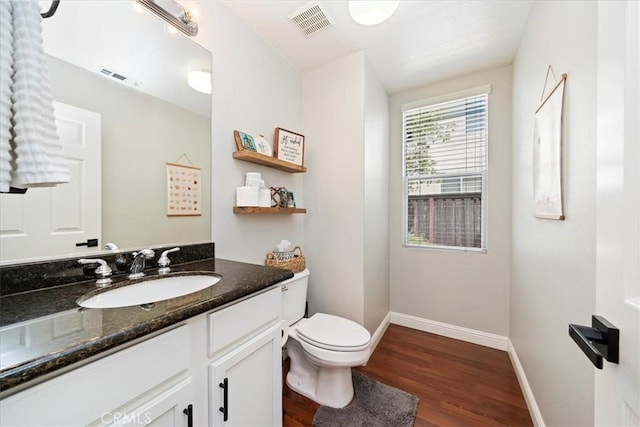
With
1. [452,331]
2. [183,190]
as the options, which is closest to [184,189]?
[183,190]

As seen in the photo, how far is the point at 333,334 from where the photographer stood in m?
1.54

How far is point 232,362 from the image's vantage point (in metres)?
0.88

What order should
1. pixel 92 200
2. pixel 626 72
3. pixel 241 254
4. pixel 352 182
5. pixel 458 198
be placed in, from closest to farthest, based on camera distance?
1. pixel 626 72
2. pixel 92 200
3. pixel 241 254
4. pixel 352 182
5. pixel 458 198

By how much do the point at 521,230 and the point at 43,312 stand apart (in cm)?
242

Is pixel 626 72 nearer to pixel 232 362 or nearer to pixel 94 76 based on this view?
pixel 232 362

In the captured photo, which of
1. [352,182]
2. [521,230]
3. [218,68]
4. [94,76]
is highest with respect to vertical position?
[218,68]

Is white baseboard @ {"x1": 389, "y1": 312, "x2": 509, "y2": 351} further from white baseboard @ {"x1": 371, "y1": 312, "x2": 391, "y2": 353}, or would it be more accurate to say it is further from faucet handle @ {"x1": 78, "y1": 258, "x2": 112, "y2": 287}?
faucet handle @ {"x1": 78, "y1": 258, "x2": 112, "y2": 287}

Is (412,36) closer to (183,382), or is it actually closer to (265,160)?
(265,160)

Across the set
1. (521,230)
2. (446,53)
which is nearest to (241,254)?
(521,230)

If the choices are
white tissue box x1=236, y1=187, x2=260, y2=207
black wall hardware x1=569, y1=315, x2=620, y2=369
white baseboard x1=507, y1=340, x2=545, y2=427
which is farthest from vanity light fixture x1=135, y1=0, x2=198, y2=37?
white baseboard x1=507, y1=340, x2=545, y2=427

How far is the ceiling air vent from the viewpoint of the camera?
4.97 ft

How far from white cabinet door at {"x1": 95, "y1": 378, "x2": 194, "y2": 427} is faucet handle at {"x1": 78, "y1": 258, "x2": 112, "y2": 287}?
0.50 meters

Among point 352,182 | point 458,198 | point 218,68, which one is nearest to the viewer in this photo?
point 218,68

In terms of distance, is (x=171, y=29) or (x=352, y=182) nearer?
(x=171, y=29)
